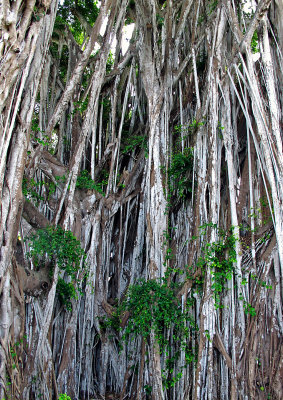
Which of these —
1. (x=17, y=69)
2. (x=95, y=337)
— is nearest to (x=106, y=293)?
(x=95, y=337)

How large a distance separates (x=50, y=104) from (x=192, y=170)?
253cm

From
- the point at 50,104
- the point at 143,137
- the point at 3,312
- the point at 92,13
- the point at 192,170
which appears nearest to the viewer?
the point at 3,312

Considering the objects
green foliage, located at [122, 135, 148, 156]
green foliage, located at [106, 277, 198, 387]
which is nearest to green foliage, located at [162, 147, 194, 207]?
green foliage, located at [122, 135, 148, 156]

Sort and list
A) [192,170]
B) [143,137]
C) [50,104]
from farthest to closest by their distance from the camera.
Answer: [50,104] < [143,137] < [192,170]

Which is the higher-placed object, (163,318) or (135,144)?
(135,144)

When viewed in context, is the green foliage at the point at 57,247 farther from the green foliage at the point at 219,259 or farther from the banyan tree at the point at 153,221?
the green foliage at the point at 219,259

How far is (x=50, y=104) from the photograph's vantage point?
6148 millimetres

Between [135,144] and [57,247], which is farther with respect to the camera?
[135,144]

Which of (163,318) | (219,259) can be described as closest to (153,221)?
(219,259)

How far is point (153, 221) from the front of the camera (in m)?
4.71

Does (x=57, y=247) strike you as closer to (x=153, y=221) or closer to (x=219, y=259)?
(x=153, y=221)

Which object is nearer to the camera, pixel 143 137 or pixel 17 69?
pixel 17 69

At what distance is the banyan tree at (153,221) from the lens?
11.5 ft

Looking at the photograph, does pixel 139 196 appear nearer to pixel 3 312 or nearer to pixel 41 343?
pixel 41 343
